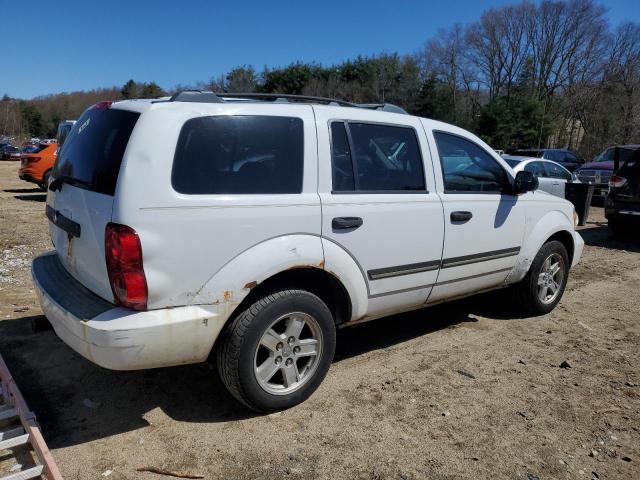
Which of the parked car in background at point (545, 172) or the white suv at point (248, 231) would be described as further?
the parked car in background at point (545, 172)

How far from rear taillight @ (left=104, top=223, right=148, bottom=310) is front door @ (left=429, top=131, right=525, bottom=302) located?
2.29 m

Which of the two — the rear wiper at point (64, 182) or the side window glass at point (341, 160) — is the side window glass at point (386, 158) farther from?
the rear wiper at point (64, 182)

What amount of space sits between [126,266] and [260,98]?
165 cm

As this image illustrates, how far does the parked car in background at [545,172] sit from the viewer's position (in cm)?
1252

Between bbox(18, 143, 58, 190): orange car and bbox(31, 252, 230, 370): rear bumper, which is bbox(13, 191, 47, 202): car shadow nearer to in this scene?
bbox(18, 143, 58, 190): orange car

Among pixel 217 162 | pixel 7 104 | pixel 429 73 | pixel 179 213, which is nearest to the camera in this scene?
pixel 179 213

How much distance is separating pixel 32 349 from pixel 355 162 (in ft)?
9.52

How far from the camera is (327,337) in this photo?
11.2 ft

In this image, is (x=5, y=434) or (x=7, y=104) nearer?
(x=5, y=434)

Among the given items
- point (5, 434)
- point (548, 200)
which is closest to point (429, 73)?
point (548, 200)

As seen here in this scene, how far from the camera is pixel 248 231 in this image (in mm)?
2961

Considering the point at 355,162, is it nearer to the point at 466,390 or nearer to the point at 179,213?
the point at 179,213

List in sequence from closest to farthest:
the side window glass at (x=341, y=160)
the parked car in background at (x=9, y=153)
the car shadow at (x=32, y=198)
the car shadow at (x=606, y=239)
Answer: the side window glass at (x=341, y=160) < the car shadow at (x=606, y=239) < the car shadow at (x=32, y=198) < the parked car in background at (x=9, y=153)

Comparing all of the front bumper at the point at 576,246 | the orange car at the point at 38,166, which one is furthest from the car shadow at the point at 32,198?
the front bumper at the point at 576,246
